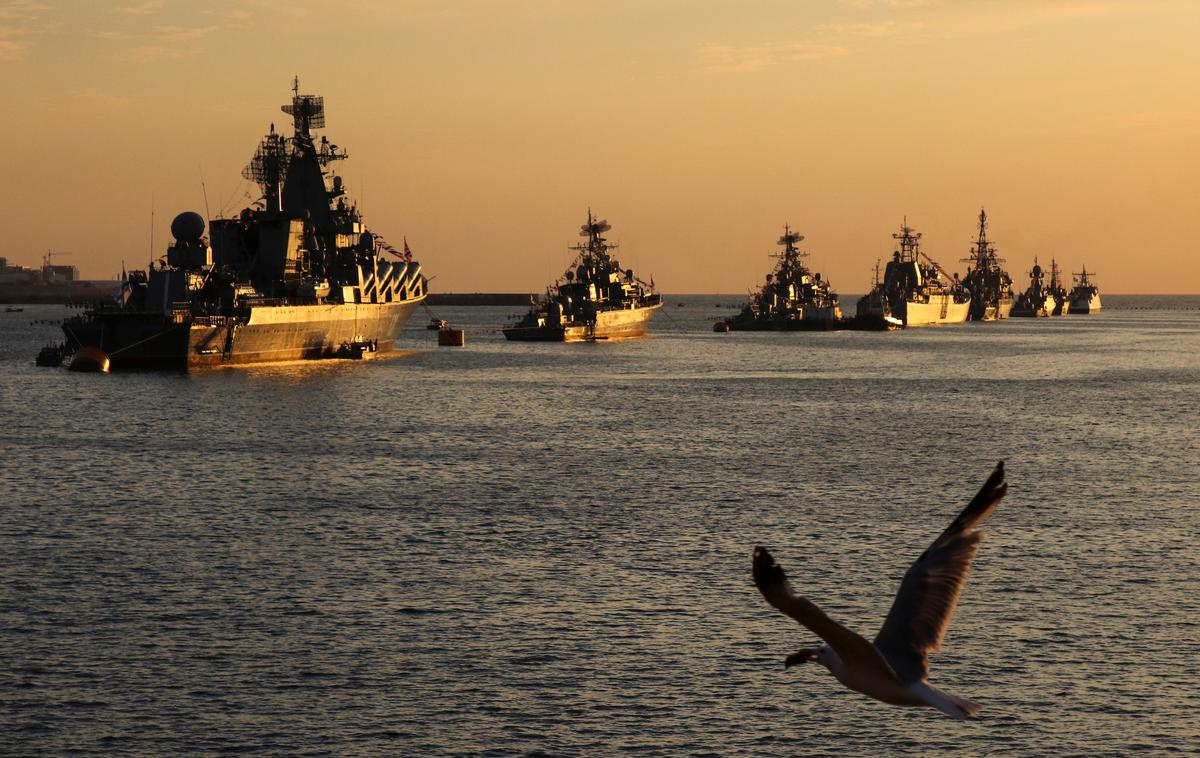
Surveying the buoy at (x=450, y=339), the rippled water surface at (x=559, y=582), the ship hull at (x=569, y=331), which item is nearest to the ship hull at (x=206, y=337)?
the rippled water surface at (x=559, y=582)

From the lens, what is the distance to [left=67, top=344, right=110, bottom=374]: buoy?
12169 centimetres

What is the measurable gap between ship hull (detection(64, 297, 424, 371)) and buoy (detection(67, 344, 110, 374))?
0.60 m

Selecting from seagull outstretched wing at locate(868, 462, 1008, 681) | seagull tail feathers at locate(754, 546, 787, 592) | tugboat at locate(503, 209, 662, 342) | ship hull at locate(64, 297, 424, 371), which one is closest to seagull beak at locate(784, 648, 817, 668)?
seagull outstretched wing at locate(868, 462, 1008, 681)

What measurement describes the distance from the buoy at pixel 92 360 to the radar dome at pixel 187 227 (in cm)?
1233

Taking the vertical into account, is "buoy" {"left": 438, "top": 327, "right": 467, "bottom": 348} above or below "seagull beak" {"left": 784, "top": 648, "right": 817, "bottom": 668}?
above

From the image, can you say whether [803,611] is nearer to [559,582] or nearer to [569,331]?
[559,582]

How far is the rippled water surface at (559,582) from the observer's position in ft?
88.2

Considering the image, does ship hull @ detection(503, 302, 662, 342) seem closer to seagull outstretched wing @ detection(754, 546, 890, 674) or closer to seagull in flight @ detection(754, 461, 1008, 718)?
seagull in flight @ detection(754, 461, 1008, 718)

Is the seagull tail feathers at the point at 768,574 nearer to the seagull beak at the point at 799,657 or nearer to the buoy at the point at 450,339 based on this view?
the seagull beak at the point at 799,657

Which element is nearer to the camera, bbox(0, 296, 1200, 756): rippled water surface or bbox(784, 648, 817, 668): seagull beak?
bbox(784, 648, 817, 668): seagull beak

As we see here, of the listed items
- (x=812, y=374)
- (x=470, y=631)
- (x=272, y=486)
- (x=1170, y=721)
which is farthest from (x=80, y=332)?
(x=1170, y=721)

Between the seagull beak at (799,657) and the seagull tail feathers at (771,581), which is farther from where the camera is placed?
the seagull beak at (799,657)

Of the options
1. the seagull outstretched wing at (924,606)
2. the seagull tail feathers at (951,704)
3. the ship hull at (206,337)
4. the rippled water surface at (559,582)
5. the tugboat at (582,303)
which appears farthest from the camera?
A: the tugboat at (582,303)

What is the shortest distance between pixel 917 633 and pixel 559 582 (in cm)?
2400
